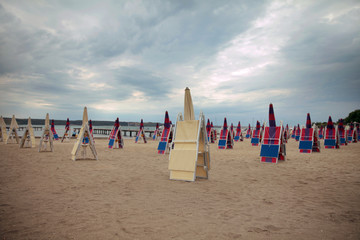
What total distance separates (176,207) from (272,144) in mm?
8897

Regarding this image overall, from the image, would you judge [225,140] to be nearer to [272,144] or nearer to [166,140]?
[166,140]

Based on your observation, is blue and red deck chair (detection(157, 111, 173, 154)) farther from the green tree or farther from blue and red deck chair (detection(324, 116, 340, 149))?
the green tree

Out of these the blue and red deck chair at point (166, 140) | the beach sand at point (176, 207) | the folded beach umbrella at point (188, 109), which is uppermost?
the folded beach umbrella at point (188, 109)

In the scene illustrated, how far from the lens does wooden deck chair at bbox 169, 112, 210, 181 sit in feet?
22.5

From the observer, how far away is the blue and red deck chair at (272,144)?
36.3 feet

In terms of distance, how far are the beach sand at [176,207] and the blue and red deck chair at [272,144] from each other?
12.0ft

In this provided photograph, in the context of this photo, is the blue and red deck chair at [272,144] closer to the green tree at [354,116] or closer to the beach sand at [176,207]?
the beach sand at [176,207]

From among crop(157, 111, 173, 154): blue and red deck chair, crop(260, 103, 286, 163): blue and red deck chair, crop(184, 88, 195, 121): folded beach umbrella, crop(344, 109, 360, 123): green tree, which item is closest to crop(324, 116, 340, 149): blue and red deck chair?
crop(260, 103, 286, 163): blue and red deck chair

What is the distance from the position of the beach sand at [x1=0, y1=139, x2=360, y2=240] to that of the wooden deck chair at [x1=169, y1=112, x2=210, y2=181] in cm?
37

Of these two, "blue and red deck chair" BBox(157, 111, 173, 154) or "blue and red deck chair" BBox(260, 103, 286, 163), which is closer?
"blue and red deck chair" BBox(260, 103, 286, 163)

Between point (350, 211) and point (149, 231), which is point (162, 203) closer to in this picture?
point (149, 231)

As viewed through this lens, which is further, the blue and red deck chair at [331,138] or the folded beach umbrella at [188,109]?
the blue and red deck chair at [331,138]

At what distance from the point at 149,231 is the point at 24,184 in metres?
4.90

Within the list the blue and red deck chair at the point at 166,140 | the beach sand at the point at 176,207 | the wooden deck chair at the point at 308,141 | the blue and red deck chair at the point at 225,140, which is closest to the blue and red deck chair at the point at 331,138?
the wooden deck chair at the point at 308,141
